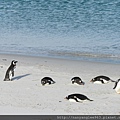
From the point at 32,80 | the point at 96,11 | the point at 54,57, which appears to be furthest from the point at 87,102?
the point at 96,11

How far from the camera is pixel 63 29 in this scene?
21.8 m

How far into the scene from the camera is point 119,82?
36.0 feet

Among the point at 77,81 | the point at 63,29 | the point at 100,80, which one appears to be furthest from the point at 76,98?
the point at 63,29

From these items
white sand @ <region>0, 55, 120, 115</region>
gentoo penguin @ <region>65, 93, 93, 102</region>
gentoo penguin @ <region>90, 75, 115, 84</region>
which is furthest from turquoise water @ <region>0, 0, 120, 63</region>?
gentoo penguin @ <region>65, 93, 93, 102</region>

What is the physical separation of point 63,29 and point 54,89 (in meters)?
10.6

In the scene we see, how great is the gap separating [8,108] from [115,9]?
2107cm

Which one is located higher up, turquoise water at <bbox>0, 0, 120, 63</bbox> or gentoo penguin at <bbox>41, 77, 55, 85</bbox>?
turquoise water at <bbox>0, 0, 120, 63</bbox>

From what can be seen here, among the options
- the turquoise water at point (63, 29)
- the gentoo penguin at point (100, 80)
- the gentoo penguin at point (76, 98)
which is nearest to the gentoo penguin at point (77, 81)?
the gentoo penguin at point (100, 80)

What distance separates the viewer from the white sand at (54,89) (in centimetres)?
957

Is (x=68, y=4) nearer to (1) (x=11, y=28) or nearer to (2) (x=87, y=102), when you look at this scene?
(1) (x=11, y=28)

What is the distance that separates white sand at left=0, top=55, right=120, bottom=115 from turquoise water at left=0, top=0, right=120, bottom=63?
1.39 metres

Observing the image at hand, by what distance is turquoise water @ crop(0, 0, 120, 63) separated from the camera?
16812 mm

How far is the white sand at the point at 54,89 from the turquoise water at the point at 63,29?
1388mm

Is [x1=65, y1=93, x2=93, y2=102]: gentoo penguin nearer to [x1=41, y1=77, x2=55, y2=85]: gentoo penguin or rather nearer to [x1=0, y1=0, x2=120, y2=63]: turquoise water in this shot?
[x1=41, y1=77, x2=55, y2=85]: gentoo penguin
